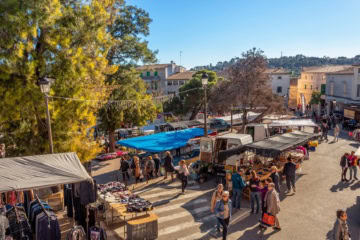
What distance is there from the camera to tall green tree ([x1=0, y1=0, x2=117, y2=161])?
10.1 metres

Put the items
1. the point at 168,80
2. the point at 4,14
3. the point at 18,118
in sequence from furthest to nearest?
the point at 168,80 < the point at 18,118 < the point at 4,14

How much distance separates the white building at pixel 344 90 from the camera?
112 feet

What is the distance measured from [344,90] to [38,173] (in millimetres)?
40093

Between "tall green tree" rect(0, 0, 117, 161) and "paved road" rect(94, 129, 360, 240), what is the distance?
413 centimetres

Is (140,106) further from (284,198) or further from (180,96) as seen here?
(180,96)

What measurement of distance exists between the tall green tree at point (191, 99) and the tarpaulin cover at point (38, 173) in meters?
29.9

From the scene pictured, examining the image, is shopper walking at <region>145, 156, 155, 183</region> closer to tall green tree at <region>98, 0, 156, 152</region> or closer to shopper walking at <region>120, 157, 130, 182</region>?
shopper walking at <region>120, 157, 130, 182</region>

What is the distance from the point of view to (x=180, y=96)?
39.8 metres

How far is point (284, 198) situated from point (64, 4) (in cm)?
1178

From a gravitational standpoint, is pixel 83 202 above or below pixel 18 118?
below

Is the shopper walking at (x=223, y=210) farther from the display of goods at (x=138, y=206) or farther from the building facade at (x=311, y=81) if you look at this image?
the building facade at (x=311, y=81)

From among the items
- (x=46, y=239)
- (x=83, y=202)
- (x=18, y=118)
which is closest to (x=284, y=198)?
(x=83, y=202)

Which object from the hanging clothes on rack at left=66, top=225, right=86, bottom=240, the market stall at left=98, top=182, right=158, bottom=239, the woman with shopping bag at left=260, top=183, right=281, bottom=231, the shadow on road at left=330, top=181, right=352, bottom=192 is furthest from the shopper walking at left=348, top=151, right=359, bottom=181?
the hanging clothes on rack at left=66, top=225, right=86, bottom=240

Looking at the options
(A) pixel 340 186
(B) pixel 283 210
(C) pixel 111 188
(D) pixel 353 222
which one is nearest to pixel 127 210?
(C) pixel 111 188
